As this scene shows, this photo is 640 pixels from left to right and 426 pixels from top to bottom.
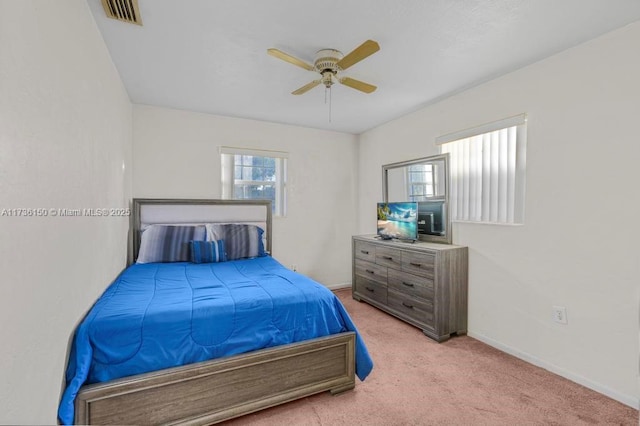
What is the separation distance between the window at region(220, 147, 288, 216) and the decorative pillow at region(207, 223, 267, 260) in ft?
2.18

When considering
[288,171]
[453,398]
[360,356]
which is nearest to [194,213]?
[288,171]

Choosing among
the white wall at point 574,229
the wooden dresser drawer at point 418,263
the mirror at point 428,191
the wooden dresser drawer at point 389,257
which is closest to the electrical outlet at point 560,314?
the white wall at point 574,229

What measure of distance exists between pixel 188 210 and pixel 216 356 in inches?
88.4

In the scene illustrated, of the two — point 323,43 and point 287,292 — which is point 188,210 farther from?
point 323,43

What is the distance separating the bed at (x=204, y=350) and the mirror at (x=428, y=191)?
5.60 feet

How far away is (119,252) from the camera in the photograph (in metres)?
2.72

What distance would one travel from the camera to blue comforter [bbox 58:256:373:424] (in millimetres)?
1473

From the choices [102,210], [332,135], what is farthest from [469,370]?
[332,135]

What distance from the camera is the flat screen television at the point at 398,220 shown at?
3.32m

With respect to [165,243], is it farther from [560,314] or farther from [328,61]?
[560,314]

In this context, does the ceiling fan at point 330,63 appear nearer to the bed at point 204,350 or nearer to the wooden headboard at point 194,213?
A: the bed at point 204,350

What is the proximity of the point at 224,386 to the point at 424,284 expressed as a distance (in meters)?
2.00

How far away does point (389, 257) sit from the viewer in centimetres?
339

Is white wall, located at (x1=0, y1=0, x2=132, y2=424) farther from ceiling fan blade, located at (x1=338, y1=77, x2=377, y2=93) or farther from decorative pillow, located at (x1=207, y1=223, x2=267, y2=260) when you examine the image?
ceiling fan blade, located at (x1=338, y1=77, x2=377, y2=93)
